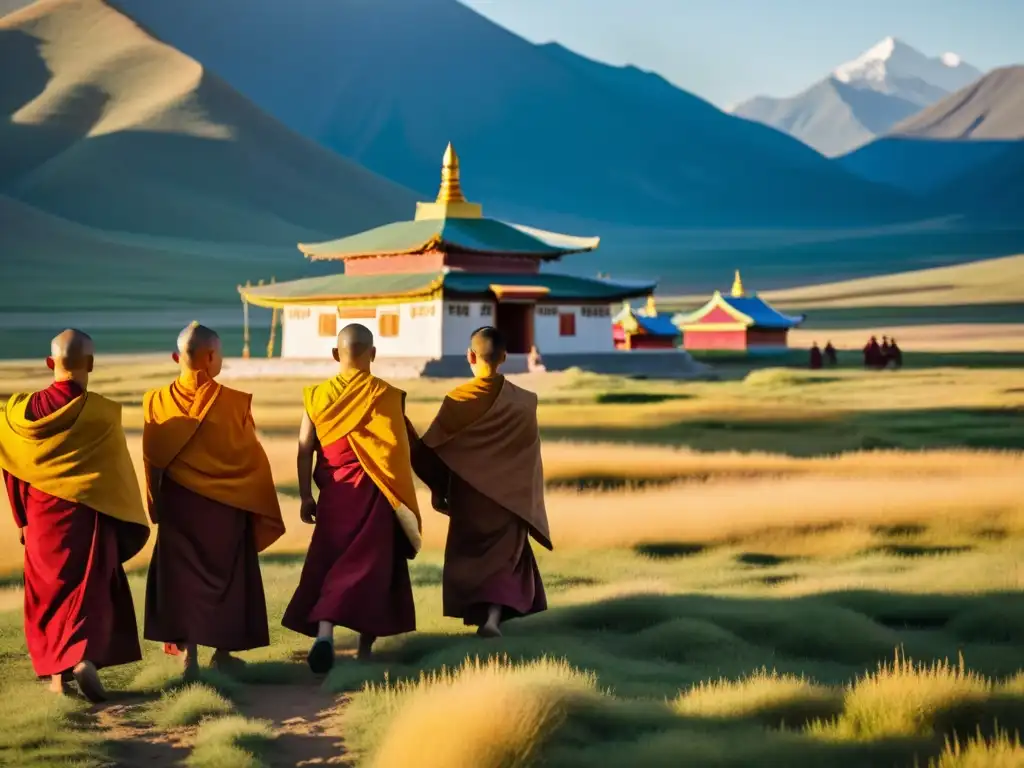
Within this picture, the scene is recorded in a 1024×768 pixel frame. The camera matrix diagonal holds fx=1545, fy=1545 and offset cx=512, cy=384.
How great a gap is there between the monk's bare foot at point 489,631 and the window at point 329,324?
4452 cm

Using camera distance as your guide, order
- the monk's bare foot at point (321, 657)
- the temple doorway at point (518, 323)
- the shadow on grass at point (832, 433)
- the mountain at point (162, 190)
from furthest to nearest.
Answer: the mountain at point (162, 190) < the temple doorway at point (518, 323) < the shadow on grass at point (832, 433) < the monk's bare foot at point (321, 657)

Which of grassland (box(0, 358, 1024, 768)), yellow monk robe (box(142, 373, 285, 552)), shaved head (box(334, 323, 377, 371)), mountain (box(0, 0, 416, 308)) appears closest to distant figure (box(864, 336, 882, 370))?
grassland (box(0, 358, 1024, 768))

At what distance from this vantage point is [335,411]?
903 cm

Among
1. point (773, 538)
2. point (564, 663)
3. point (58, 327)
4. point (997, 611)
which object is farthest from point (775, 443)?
point (58, 327)

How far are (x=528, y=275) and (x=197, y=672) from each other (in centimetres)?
4546

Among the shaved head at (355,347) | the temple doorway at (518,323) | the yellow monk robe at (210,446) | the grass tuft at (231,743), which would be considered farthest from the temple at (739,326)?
the grass tuft at (231,743)

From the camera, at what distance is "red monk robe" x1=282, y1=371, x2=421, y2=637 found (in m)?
8.88

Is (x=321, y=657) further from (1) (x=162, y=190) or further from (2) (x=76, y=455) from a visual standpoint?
(1) (x=162, y=190)

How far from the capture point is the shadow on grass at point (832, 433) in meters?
23.7

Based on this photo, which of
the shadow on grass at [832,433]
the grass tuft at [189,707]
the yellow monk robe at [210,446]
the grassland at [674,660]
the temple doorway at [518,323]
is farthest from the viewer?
the temple doorway at [518,323]

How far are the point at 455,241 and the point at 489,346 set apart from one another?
137 feet

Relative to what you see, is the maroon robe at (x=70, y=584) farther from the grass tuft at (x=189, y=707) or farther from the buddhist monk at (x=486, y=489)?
the buddhist monk at (x=486, y=489)

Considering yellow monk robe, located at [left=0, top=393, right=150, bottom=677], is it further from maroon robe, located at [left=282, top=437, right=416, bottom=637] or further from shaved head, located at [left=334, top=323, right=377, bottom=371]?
shaved head, located at [left=334, top=323, right=377, bottom=371]

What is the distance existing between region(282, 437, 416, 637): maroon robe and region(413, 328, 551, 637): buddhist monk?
0.58m
